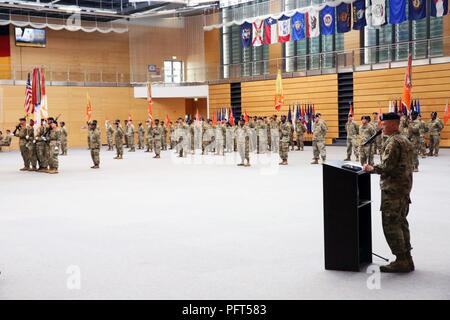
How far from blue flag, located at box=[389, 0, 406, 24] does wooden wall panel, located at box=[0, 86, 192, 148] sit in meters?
18.8

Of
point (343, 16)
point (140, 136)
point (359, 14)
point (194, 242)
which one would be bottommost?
point (194, 242)

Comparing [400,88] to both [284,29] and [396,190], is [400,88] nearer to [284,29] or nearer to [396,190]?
[284,29]

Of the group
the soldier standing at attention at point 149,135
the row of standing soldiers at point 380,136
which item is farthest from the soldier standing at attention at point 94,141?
the row of standing soldiers at point 380,136

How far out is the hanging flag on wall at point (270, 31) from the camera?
29047mm

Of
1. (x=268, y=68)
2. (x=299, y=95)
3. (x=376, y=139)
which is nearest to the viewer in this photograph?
(x=376, y=139)

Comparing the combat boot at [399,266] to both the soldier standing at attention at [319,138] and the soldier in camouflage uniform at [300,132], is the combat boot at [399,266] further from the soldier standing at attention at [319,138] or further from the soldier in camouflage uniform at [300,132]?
the soldier in camouflage uniform at [300,132]

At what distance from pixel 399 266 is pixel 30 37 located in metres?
32.9

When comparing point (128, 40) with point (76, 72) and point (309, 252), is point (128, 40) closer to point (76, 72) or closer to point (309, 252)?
point (76, 72)

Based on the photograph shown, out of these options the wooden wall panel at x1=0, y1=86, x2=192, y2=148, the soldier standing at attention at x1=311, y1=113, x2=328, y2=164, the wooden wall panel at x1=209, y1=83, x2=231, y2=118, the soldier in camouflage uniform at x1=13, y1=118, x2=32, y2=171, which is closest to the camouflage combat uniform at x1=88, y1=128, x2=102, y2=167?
the soldier in camouflage uniform at x1=13, y1=118, x2=32, y2=171

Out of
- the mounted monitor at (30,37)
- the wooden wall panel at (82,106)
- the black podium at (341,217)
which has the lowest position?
the black podium at (341,217)

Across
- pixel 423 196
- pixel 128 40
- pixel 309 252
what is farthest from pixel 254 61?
pixel 309 252

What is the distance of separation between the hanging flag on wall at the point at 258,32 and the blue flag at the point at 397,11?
785 cm

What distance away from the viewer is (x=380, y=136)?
63.7ft

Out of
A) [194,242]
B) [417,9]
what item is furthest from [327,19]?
[194,242]
